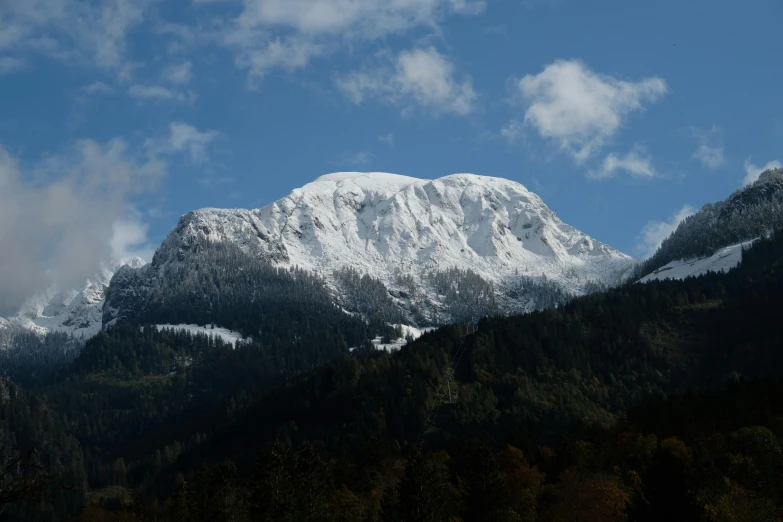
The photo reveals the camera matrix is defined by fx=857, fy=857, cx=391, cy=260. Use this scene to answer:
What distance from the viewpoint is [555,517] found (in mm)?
103312

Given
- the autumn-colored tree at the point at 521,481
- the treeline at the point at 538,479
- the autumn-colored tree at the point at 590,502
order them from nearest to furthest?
the autumn-colored tree at the point at 590,502 < the treeline at the point at 538,479 < the autumn-colored tree at the point at 521,481

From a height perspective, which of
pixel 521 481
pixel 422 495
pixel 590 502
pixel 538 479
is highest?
pixel 422 495

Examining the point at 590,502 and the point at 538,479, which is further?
the point at 538,479

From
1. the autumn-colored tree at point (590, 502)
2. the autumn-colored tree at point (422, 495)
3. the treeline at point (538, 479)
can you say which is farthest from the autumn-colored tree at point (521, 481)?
the autumn-colored tree at point (422, 495)

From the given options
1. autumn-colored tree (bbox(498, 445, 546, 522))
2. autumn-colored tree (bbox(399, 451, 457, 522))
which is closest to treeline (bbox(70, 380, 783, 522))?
autumn-colored tree (bbox(399, 451, 457, 522))

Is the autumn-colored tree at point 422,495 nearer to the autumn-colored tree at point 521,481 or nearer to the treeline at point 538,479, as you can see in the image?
the treeline at point 538,479

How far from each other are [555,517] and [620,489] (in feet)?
36.1

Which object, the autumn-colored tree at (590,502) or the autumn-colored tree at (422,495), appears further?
the autumn-colored tree at (422,495)

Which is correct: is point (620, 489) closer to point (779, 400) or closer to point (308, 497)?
point (308, 497)

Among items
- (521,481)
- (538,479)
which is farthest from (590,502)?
(538,479)

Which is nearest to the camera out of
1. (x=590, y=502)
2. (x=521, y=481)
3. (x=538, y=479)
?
(x=590, y=502)

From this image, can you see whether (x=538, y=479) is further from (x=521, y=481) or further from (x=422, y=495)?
(x=422, y=495)

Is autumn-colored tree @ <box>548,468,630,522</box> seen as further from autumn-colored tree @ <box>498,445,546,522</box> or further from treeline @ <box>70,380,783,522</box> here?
autumn-colored tree @ <box>498,445,546,522</box>

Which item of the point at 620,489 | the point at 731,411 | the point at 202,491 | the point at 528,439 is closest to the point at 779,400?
the point at 731,411
